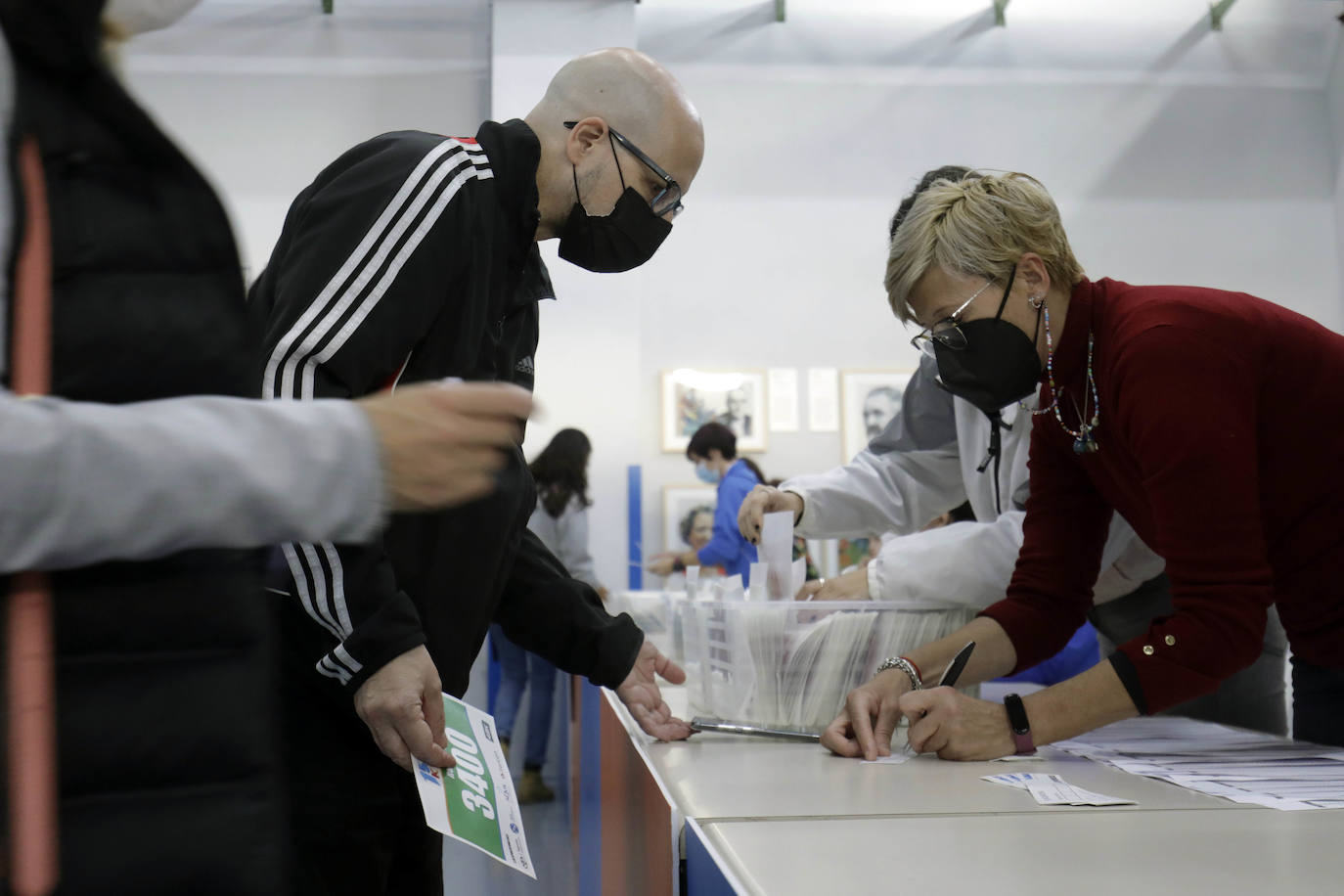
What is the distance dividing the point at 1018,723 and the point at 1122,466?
1.21 feet

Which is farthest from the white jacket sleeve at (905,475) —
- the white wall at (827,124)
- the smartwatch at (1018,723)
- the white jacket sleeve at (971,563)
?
the white wall at (827,124)

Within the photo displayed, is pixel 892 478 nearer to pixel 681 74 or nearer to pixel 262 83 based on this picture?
pixel 681 74

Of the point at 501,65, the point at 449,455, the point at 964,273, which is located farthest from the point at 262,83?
the point at 449,455

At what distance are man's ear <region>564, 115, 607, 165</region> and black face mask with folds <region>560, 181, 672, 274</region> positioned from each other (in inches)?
1.6

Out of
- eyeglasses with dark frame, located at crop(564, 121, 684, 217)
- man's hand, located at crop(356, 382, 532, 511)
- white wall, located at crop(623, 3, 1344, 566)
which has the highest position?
white wall, located at crop(623, 3, 1344, 566)

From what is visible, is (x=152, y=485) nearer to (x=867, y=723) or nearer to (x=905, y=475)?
(x=867, y=723)

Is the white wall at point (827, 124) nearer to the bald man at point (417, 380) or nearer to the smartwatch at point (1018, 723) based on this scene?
the bald man at point (417, 380)

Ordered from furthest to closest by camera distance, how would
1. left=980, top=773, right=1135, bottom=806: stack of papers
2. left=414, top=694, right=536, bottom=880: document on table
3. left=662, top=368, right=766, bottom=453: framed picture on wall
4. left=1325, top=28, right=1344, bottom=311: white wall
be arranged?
1. left=1325, top=28, right=1344, bottom=311: white wall
2. left=662, top=368, right=766, bottom=453: framed picture on wall
3. left=980, top=773, right=1135, bottom=806: stack of papers
4. left=414, top=694, right=536, bottom=880: document on table

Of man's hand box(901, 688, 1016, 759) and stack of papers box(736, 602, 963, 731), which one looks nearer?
man's hand box(901, 688, 1016, 759)

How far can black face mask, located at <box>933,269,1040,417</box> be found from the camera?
1.43 m

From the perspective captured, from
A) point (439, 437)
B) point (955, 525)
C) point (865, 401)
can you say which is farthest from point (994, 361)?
point (865, 401)

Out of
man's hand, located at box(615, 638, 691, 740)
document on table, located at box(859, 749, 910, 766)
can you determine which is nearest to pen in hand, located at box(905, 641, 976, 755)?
document on table, located at box(859, 749, 910, 766)

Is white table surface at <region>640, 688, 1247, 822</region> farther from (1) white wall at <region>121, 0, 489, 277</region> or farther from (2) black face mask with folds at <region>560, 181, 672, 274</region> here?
(1) white wall at <region>121, 0, 489, 277</region>

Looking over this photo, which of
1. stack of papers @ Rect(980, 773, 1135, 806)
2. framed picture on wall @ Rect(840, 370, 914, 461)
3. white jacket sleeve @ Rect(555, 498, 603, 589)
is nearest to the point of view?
stack of papers @ Rect(980, 773, 1135, 806)
